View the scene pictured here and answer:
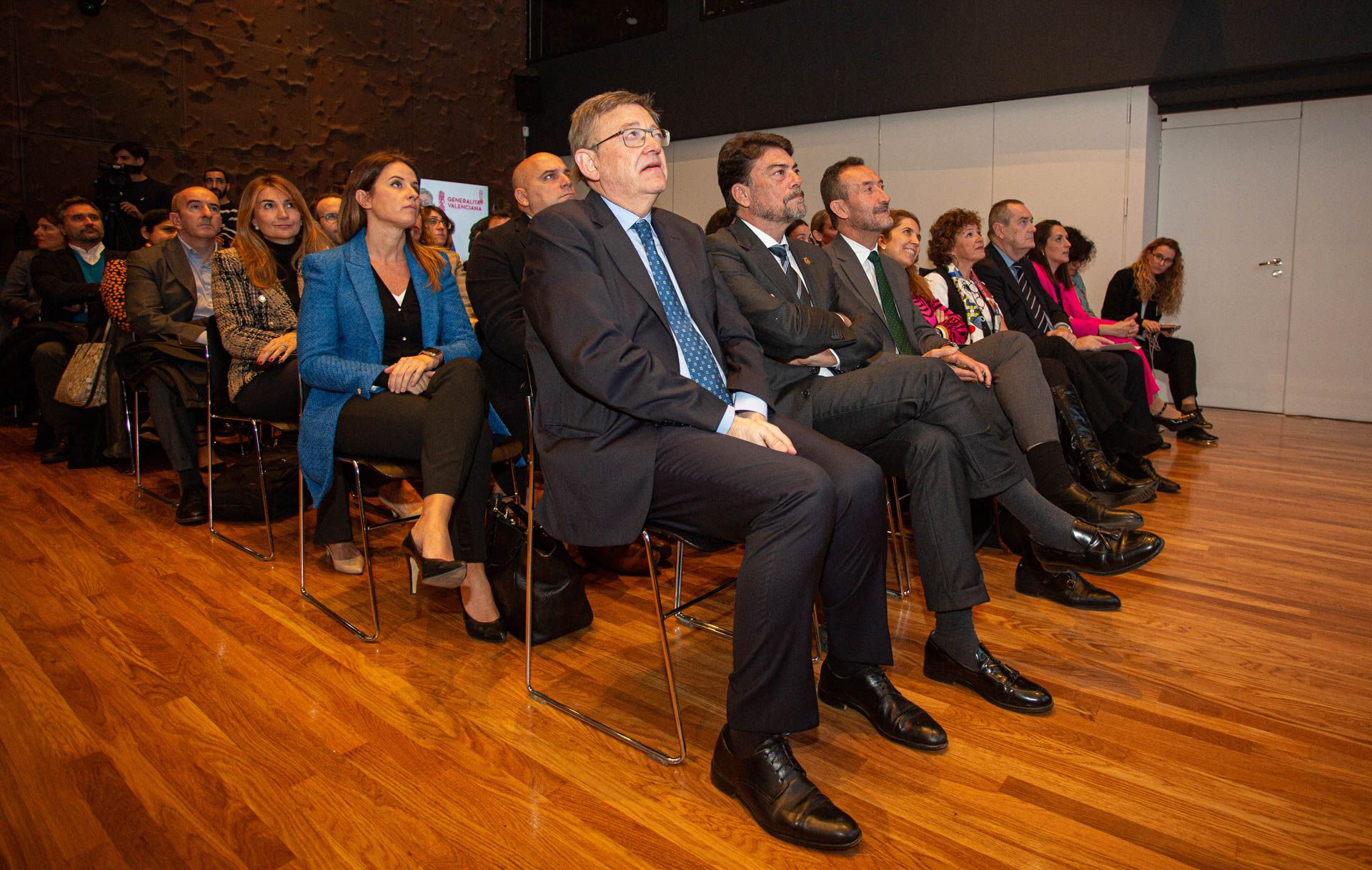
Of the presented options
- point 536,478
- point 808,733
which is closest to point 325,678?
point 808,733

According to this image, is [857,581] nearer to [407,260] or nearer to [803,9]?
[407,260]

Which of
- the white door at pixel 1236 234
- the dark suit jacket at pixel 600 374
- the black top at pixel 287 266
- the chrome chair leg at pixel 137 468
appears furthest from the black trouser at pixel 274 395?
the white door at pixel 1236 234

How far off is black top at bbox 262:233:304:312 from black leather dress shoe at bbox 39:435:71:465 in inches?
89.0

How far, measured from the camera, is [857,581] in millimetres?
1811

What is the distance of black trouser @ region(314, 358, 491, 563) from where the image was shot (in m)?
2.27

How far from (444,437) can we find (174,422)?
6.77 ft

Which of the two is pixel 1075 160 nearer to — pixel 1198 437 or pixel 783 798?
pixel 1198 437

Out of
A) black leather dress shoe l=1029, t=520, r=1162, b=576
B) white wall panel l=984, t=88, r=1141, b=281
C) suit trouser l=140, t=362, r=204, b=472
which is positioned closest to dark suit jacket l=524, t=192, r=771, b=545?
black leather dress shoe l=1029, t=520, r=1162, b=576

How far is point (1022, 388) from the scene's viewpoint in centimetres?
292

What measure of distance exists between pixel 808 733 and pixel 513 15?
9.99m

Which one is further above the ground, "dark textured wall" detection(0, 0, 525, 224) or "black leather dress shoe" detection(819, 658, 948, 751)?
"dark textured wall" detection(0, 0, 525, 224)

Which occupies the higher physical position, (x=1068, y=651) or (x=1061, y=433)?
(x=1061, y=433)

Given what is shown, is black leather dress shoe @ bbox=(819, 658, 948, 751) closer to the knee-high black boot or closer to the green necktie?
the green necktie

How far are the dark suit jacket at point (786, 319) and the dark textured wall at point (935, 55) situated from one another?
5.10 m
